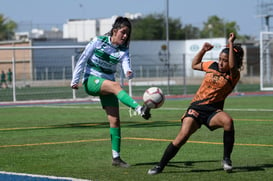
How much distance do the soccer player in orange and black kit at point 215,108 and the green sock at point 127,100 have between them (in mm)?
706

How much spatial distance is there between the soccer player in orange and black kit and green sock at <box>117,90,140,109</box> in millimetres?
706

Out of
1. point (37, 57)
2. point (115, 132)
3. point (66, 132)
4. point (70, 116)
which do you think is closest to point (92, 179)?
point (115, 132)

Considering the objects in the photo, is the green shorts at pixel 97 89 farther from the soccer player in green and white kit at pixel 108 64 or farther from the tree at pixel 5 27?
the tree at pixel 5 27

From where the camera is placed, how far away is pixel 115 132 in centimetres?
1059

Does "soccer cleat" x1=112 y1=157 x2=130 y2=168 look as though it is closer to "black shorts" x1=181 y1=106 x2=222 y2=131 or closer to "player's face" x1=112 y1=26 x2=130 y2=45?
"black shorts" x1=181 y1=106 x2=222 y2=131

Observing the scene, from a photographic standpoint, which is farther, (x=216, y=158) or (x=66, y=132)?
(x=66, y=132)

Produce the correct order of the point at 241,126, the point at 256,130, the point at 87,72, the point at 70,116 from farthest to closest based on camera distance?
the point at 70,116, the point at 241,126, the point at 256,130, the point at 87,72

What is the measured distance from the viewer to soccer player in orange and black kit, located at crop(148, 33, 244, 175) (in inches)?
369

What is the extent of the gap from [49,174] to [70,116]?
1214 centimetres

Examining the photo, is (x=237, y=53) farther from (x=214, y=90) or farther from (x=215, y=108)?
(x=215, y=108)

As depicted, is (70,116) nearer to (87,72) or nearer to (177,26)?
(87,72)

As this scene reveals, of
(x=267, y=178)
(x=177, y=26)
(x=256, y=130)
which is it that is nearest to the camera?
Result: (x=267, y=178)

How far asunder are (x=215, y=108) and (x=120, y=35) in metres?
1.87

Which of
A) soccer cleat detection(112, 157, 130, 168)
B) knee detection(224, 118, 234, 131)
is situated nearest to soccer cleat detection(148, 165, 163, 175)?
soccer cleat detection(112, 157, 130, 168)
